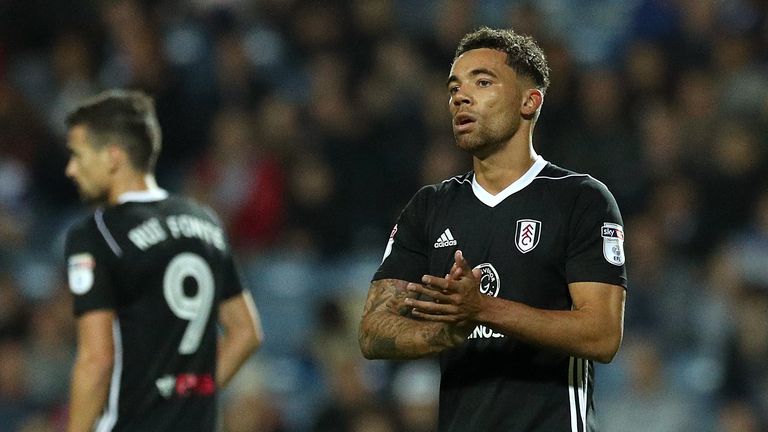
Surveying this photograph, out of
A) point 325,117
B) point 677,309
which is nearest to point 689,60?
point 677,309

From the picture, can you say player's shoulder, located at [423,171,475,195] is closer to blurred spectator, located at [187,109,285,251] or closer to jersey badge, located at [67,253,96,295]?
jersey badge, located at [67,253,96,295]

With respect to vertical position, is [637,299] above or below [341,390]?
above

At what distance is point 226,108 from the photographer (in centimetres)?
1080

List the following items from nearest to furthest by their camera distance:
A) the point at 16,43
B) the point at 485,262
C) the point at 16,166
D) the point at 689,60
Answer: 1. the point at 485,262
2. the point at 689,60
3. the point at 16,166
4. the point at 16,43

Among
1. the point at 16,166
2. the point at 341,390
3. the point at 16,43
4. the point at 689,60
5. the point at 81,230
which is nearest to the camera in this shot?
the point at 81,230

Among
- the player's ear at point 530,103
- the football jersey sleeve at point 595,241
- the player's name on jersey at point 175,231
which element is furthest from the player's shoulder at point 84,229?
the football jersey sleeve at point 595,241

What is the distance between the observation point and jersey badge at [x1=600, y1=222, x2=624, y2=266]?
3.80 metres

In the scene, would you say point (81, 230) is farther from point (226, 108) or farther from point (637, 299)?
point (226, 108)

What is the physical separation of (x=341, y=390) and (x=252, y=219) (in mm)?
2120

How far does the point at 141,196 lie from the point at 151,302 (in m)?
0.46

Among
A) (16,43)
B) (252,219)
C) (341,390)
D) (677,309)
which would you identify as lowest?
(341,390)

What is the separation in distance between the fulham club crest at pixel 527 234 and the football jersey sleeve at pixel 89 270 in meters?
1.87

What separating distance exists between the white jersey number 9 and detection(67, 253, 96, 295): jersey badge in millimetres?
309

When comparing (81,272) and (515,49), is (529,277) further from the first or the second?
(81,272)
